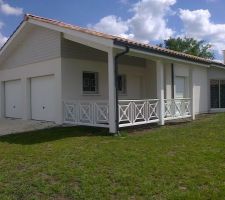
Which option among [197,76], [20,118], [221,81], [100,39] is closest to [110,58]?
[100,39]

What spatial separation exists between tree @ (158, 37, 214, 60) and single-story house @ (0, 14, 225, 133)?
3699cm

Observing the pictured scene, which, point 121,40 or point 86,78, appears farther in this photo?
point 86,78

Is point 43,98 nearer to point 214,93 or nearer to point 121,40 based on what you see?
point 121,40

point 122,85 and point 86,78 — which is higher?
point 86,78

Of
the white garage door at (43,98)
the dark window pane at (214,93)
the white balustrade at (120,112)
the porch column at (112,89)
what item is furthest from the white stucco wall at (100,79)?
the dark window pane at (214,93)

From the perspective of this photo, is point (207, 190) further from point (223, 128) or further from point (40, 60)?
point (40, 60)

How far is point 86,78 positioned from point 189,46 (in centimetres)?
4351

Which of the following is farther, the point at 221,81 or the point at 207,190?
the point at 221,81

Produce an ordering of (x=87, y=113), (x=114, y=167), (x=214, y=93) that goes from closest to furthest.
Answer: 1. (x=114, y=167)
2. (x=87, y=113)
3. (x=214, y=93)

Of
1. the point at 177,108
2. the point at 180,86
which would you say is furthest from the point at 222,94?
the point at 177,108

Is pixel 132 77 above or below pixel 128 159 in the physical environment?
above

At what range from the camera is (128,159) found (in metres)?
7.34

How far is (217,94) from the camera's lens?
20.9 m

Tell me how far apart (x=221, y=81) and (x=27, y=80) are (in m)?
12.0
